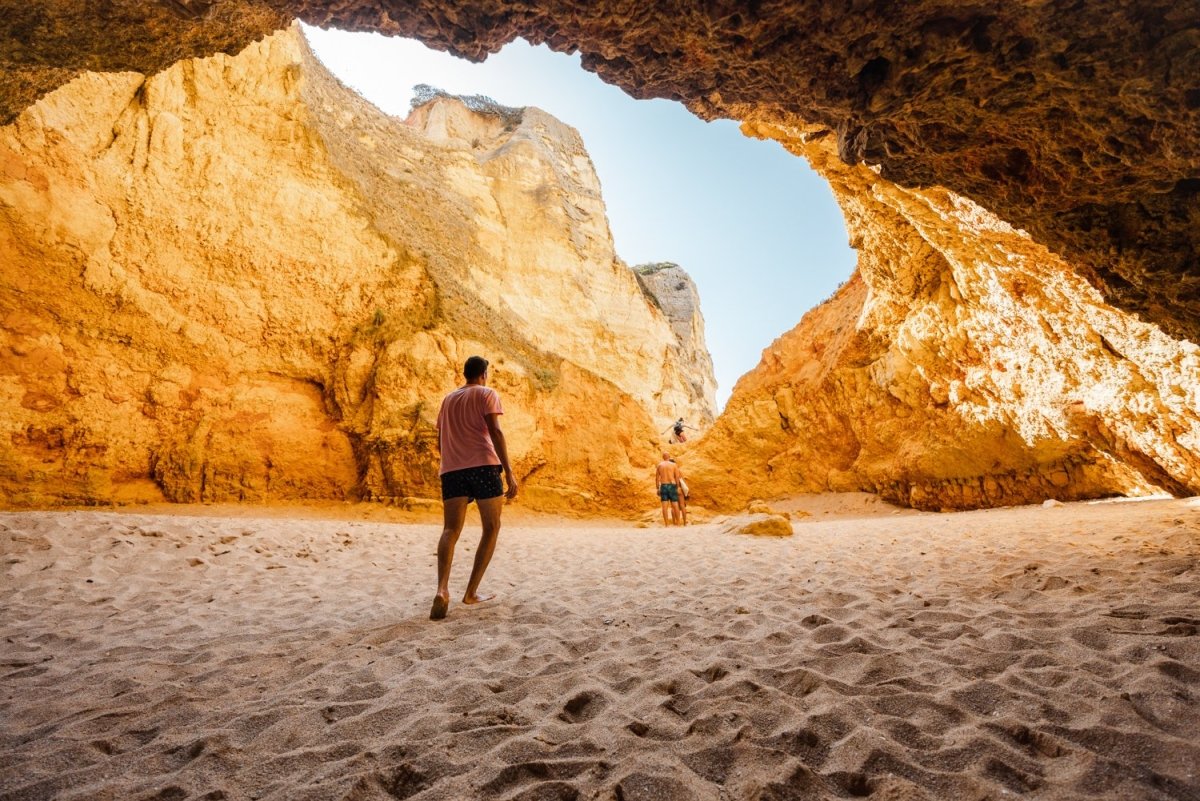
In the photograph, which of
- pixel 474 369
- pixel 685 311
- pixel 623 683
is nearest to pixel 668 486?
pixel 474 369

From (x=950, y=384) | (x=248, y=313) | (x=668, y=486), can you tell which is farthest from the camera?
(x=950, y=384)

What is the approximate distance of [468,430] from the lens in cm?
383

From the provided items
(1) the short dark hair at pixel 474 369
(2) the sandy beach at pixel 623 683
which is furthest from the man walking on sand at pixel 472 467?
(2) the sandy beach at pixel 623 683

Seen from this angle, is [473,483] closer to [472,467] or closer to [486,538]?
[472,467]

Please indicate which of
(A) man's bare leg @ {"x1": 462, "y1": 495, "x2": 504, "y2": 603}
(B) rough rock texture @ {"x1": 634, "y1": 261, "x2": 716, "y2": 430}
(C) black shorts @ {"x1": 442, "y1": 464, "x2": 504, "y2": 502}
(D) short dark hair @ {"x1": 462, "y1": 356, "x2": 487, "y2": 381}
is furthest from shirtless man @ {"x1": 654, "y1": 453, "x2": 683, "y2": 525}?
(B) rough rock texture @ {"x1": 634, "y1": 261, "x2": 716, "y2": 430}

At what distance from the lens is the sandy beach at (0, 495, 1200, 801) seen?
1649 mm

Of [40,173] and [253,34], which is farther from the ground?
[40,173]

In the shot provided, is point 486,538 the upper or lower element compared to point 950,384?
lower

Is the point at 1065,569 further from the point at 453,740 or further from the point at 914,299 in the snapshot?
the point at 914,299

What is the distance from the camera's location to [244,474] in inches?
396

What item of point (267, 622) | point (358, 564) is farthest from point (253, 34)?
point (358, 564)

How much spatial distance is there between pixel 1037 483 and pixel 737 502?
271 inches

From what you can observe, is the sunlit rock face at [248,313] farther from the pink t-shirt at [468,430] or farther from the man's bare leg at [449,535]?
the man's bare leg at [449,535]

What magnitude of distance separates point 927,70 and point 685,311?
114ft
